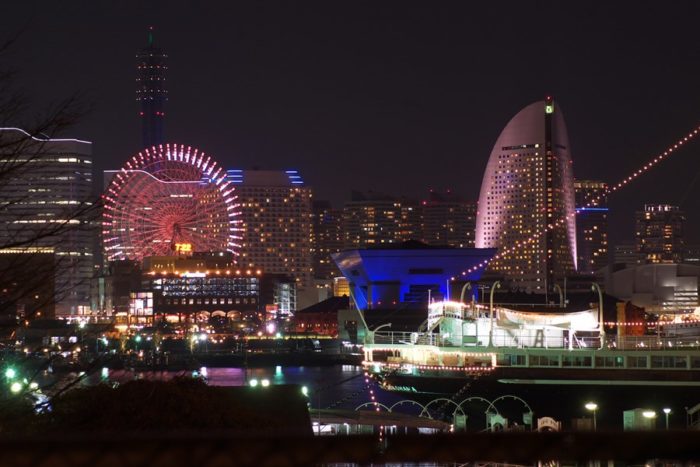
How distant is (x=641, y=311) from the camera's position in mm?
85875

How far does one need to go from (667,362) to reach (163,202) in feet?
200

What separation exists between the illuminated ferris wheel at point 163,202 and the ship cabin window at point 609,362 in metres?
57.6

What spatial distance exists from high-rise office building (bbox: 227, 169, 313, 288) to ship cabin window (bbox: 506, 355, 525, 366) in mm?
142034

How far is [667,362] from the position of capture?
39.5 m

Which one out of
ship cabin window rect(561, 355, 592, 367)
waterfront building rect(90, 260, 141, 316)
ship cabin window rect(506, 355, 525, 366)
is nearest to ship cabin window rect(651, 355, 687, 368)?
ship cabin window rect(561, 355, 592, 367)

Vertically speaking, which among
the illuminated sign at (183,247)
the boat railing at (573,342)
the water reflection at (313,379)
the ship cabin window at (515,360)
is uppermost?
the illuminated sign at (183,247)

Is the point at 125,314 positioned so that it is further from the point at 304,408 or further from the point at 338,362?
the point at 304,408

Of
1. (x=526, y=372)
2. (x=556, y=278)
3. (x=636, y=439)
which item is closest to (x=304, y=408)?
(x=636, y=439)

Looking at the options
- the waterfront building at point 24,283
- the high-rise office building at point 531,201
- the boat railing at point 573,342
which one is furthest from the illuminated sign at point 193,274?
the waterfront building at point 24,283

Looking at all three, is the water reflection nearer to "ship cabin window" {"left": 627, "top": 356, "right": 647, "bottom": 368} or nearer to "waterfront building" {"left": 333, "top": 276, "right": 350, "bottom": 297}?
→ "ship cabin window" {"left": 627, "top": 356, "right": 647, "bottom": 368}

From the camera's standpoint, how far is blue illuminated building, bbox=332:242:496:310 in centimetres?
10369

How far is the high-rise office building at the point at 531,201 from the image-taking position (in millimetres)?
136750

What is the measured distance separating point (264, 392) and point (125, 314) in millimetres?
121519

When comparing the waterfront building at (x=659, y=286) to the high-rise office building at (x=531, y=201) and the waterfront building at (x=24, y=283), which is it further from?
the waterfront building at (x=24, y=283)
